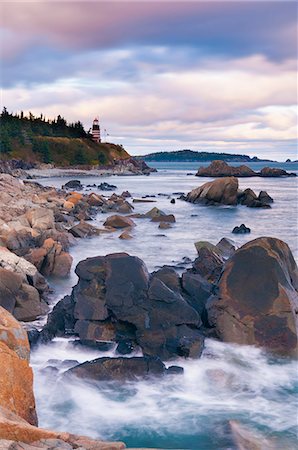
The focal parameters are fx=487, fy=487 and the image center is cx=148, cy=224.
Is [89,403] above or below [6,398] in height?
below

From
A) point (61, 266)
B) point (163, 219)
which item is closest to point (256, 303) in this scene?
point (61, 266)

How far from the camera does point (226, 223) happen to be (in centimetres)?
3541

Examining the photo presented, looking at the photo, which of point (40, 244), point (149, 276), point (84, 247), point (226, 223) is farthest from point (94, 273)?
point (226, 223)

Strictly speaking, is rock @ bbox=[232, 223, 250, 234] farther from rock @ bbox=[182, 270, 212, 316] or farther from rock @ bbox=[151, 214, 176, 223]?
rock @ bbox=[182, 270, 212, 316]

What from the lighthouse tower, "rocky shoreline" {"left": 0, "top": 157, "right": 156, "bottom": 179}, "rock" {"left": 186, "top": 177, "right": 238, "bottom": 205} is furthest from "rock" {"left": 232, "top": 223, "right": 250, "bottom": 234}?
the lighthouse tower

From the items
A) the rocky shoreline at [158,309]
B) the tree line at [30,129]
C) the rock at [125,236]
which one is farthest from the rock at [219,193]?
the tree line at [30,129]

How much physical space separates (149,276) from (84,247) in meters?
11.7

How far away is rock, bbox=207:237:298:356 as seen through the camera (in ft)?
34.8

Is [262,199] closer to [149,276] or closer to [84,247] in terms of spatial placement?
[84,247]

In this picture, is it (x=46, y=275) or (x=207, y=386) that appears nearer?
(x=207, y=386)

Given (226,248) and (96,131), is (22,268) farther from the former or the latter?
(96,131)

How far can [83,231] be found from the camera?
26016 mm

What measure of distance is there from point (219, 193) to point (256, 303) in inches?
1487

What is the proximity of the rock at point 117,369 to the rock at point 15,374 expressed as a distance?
224 centimetres
